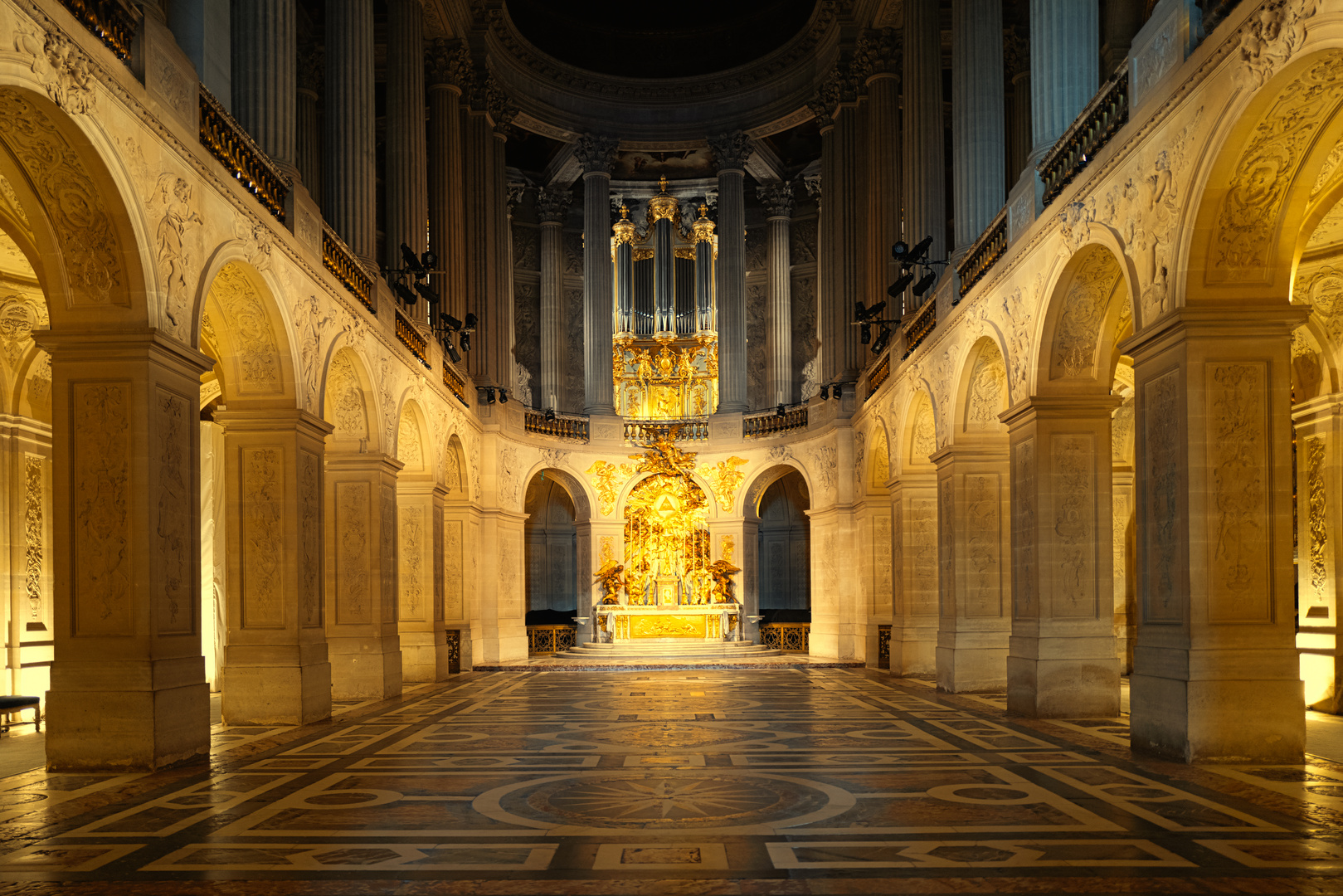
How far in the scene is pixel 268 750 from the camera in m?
11.1

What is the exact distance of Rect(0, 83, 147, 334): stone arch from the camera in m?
8.89

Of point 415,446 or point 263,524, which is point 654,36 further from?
point 263,524

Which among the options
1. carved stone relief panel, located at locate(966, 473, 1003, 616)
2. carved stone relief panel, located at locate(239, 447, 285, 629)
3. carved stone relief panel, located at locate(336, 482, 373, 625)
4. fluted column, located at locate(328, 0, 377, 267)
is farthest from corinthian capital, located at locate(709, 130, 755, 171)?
carved stone relief panel, located at locate(239, 447, 285, 629)

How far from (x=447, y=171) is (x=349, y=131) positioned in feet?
25.4

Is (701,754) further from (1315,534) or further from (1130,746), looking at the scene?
(1315,534)

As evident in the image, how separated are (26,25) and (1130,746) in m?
10.2

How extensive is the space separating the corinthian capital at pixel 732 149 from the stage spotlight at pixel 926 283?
11.6 m

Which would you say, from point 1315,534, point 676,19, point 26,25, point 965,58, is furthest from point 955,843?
point 676,19

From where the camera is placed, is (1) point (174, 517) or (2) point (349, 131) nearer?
(1) point (174, 517)

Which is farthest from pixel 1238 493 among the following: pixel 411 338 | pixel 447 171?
pixel 447 171

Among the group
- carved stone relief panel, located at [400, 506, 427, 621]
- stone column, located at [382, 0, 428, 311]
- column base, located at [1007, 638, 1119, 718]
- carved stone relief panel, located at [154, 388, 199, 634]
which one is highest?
stone column, located at [382, 0, 428, 311]

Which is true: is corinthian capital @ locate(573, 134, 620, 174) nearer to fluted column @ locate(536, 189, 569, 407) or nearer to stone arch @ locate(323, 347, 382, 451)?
fluted column @ locate(536, 189, 569, 407)

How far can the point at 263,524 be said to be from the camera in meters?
13.6

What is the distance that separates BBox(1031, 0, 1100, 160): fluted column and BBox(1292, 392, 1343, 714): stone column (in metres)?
4.66
